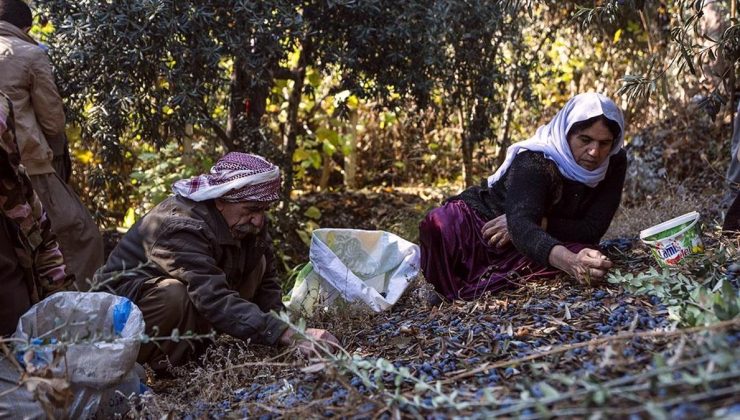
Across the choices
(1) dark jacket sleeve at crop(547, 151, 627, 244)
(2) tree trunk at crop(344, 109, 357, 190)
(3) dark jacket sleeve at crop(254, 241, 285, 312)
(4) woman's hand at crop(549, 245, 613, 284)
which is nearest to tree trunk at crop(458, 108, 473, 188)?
(2) tree trunk at crop(344, 109, 357, 190)

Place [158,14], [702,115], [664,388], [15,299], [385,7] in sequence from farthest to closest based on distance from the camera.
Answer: [702,115] → [385,7] → [158,14] → [15,299] → [664,388]

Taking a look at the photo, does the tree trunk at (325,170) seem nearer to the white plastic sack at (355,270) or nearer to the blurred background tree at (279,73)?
the blurred background tree at (279,73)

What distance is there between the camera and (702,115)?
6953 millimetres

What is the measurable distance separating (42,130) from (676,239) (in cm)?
361

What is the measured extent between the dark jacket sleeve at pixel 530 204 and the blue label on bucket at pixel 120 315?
1.70m

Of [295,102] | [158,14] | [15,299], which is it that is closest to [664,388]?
[15,299]

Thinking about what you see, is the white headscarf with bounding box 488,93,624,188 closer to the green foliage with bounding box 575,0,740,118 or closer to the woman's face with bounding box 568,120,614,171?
the woman's face with bounding box 568,120,614,171

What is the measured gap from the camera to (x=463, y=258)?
13.4ft

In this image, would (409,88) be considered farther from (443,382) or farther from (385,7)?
(443,382)

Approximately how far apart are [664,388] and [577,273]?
174 centimetres

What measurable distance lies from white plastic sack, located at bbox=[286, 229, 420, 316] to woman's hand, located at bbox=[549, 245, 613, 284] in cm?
92

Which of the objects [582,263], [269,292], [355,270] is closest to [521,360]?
[582,263]

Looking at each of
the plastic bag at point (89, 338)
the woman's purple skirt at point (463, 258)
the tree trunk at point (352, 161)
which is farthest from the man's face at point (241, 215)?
the tree trunk at point (352, 161)

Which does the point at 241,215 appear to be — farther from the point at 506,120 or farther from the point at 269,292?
the point at 506,120
